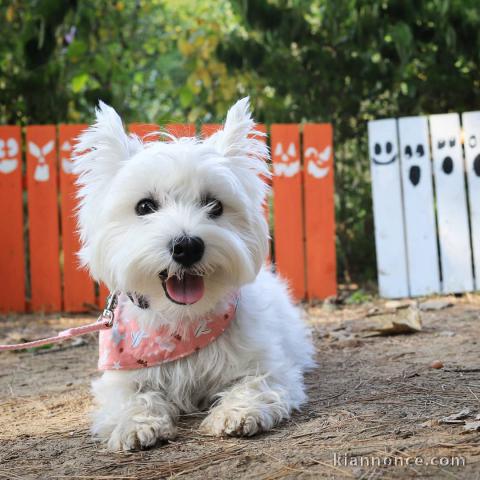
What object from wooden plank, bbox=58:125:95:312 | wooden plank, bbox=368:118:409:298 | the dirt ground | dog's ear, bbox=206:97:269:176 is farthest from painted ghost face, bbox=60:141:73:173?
dog's ear, bbox=206:97:269:176

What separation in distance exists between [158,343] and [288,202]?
382cm

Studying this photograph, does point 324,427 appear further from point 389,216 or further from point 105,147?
point 389,216

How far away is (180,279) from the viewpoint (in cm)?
268

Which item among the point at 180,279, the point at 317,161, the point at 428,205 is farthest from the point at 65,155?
the point at 180,279

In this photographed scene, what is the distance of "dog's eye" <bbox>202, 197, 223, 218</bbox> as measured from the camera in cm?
279

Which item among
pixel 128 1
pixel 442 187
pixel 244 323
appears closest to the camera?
pixel 244 323

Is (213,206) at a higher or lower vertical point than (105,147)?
lower

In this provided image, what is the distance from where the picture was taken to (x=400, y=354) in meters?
3.96

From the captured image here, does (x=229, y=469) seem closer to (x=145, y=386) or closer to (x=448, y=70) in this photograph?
(x=145, y=386)

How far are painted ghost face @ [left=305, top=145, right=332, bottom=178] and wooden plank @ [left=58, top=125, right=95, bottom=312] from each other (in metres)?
2.22

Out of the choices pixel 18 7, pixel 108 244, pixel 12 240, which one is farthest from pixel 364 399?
pixel 18 7

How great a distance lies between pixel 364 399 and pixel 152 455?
1.02m

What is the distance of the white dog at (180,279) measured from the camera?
8.48 feet

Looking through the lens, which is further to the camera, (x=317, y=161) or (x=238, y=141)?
(x=317, y=161)
